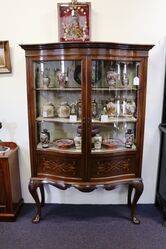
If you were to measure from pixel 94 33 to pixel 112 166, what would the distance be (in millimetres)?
1308

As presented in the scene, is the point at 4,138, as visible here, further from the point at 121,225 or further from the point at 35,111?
the point at 121,225

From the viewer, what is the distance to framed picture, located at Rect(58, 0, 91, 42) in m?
2.25

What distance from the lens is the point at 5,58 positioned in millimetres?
2350

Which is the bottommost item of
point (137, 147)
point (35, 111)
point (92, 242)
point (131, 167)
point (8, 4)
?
point (92, 242)

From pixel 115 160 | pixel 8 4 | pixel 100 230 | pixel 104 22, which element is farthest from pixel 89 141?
pixel 8 4

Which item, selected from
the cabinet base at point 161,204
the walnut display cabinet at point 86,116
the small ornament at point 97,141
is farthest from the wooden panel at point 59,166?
the cabinet base at point 161,204

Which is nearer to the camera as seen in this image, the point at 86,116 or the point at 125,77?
the point at 86,116

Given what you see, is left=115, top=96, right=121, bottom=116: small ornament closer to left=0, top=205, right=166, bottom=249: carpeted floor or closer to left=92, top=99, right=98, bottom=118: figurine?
left=92, top=99, right=98, bottom=118: figurine

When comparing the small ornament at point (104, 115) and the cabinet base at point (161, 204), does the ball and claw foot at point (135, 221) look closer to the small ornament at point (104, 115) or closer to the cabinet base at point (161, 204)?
the cabinet base at point (161, 204)

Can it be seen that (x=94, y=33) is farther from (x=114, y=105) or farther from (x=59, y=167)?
(x=59, y=167)

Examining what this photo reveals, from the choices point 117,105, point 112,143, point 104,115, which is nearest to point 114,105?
Answer: point 117,105

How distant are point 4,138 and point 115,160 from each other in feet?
4.07

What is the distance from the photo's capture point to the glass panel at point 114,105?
2.11 meters

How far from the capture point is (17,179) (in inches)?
99.7
